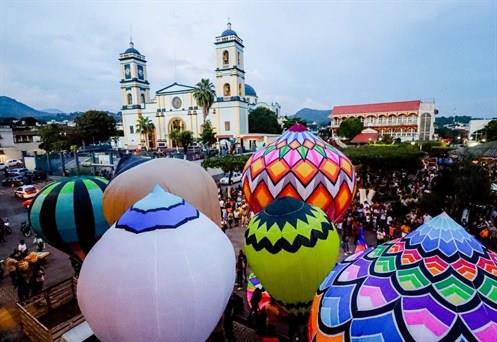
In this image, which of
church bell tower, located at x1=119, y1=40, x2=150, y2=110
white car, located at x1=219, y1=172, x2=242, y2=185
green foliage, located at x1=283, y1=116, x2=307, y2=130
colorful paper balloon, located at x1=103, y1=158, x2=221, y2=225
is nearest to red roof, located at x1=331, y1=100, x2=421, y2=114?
green foliage, located at x1=283, y1=116, x2=307, y2=130

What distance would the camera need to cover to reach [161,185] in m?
5.23

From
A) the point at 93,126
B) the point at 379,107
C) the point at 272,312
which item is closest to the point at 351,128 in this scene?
the point at 379,107

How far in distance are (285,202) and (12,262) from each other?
8435 mm

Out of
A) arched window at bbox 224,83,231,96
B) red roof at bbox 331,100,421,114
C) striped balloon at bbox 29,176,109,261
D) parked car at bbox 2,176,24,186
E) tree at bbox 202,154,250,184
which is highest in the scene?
arched window at bbox 224,83,231,96

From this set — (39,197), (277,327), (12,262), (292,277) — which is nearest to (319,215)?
(292,277)

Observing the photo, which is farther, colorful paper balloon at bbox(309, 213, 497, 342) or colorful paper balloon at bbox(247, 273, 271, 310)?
colorful paper balloon at bbox(247, 273, 271, 310)

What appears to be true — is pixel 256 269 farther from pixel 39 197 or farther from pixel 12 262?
pixel 12 262

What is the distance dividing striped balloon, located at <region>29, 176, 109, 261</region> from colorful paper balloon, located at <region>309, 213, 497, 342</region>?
5266 millimetres

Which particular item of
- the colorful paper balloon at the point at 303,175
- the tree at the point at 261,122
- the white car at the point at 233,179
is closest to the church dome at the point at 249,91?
the tree at the point at 261,122

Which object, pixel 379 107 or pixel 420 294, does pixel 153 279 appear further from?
pixel 379 107

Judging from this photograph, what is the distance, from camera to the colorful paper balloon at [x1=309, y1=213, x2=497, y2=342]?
2.49 m

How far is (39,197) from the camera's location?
641cm

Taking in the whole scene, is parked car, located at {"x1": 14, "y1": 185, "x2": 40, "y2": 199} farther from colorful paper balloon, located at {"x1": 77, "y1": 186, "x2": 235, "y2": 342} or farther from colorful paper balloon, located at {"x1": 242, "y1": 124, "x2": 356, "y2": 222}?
colorful paper balloon, located at {"x1": 77, "y1": 186, "x2": 235, "y2": 342}

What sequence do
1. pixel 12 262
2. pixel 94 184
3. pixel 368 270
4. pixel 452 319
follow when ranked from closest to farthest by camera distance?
pixel 452 319
pixel 368 270
pixel 94 184
pixel 12 262
